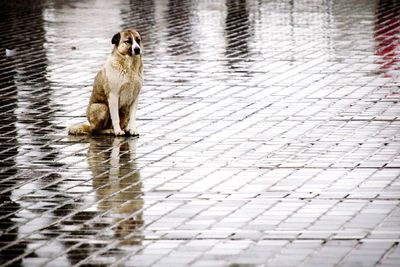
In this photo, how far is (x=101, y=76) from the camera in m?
13.3

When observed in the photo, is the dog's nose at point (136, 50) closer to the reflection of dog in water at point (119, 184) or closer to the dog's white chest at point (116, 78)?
the dog's white chest at point (116, 78)

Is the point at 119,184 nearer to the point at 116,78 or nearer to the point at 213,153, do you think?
the point at 213,153

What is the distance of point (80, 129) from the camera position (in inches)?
530

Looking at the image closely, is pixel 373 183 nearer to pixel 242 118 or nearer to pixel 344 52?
pixel 242 118

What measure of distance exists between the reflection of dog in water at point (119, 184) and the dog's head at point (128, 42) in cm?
88

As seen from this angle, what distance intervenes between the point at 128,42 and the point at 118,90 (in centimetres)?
49

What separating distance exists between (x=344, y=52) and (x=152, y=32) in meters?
4.37

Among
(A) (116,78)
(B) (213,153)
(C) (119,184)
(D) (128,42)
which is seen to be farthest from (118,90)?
(C) (119,184)

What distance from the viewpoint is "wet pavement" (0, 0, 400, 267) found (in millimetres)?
8961

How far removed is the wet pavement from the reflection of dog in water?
2cm

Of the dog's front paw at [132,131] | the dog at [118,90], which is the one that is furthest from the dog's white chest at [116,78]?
the dog's front paw at [132,131]

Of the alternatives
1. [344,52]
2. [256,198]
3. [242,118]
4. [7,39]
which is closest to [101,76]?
[242,118]

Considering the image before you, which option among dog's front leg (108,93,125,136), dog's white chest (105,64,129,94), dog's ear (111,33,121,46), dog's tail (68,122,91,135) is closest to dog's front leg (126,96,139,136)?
dog's front leg (108,93,125,136)

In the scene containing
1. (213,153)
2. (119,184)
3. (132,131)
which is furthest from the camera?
(132,131)
